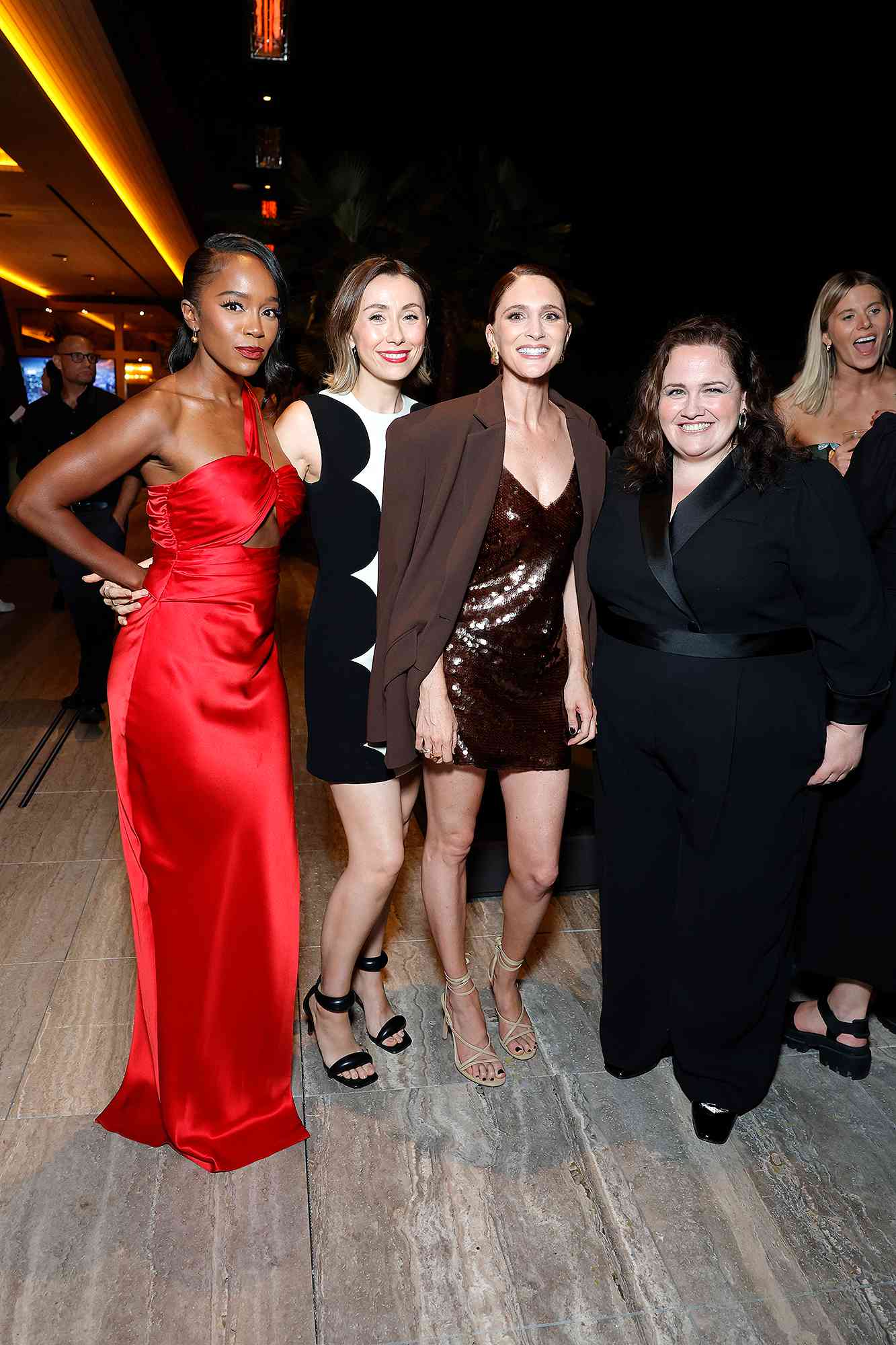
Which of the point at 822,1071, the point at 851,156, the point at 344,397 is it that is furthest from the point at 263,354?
the point at 851,156

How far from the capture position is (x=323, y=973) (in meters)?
2.32

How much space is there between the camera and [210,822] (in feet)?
6.68

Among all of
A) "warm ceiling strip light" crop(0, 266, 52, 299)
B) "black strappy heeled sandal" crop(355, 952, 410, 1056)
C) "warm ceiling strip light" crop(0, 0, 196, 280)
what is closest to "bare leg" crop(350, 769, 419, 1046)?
"black strappy heeled sandal" crop(355, 952, 410, 1056)

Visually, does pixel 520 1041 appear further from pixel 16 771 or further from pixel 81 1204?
pixel 16 771

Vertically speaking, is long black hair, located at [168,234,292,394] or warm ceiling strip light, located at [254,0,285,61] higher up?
warm ceiling strip light, located at [254,0,285,61]

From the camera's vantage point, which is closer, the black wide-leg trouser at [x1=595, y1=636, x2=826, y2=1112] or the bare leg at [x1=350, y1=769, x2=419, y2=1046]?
the black wide-leg trouser at [x1=595, y1=636, x2=826, y2=1112]

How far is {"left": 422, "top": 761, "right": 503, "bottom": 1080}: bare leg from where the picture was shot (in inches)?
87.8

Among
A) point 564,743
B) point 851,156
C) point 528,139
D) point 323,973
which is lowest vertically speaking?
point 323,973

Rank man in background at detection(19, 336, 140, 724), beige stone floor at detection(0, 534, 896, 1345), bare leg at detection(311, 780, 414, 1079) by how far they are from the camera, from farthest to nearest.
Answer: man in background at detection(19, 336, 140, 724) < bare leg at detection(311, 780, 414, 1079) < beige stone floor at detection(0, 534, 896, 1345)

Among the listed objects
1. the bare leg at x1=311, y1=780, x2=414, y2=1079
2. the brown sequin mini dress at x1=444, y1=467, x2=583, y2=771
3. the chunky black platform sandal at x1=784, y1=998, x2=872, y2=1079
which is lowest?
the chunky black platform sandal at x1=784, y1=998, x2=872, y2=1079

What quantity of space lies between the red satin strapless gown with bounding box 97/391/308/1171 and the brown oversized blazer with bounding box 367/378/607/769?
226 millimetres

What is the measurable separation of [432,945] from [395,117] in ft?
27.3

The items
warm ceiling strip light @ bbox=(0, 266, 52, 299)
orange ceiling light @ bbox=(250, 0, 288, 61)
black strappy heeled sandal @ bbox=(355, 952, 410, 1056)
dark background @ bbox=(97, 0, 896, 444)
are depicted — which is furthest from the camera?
warm ceiling strip light @ bbox=(0, 266, 52, 299)

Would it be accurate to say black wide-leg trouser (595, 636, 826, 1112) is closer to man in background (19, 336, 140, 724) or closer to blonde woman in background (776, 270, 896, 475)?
blonde woman in background (776, 270, 896, 475)
